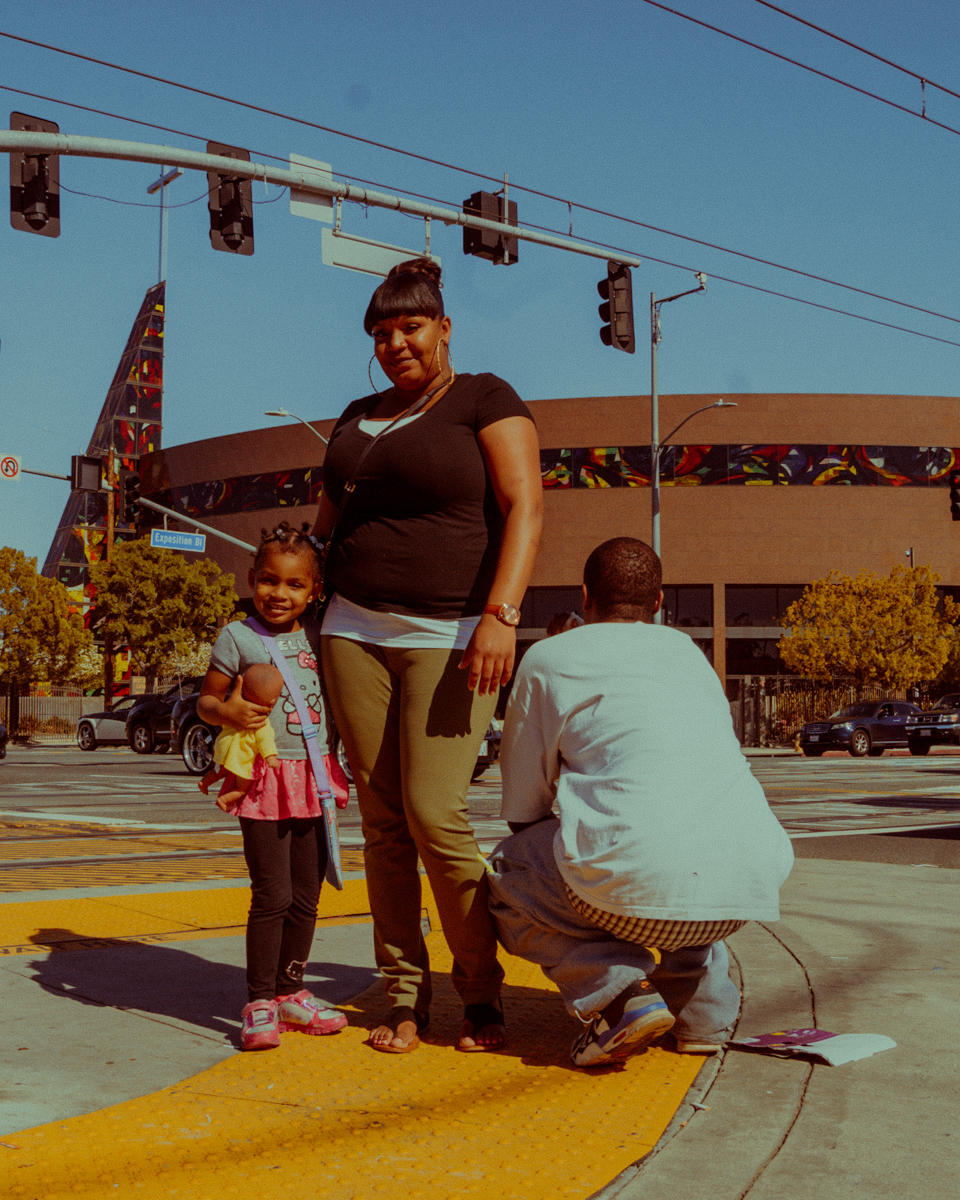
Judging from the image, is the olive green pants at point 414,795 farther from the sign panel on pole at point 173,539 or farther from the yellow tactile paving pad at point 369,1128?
the sign panel on pole at point 173,539

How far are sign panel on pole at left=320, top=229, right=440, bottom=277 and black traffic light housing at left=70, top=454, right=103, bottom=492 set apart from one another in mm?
13214

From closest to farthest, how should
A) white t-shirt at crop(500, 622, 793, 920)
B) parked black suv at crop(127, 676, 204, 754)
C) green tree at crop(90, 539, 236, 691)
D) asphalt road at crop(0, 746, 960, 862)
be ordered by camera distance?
white t-shirt at crop(500, 622, 793, 920) → asphalt road at crop(0, 746, 960, 862) → parked black suv at crop(127, 676, 204, 754) → green tree at crop(90, 539, 236, 691)

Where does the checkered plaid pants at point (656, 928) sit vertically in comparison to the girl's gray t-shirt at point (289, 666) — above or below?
below

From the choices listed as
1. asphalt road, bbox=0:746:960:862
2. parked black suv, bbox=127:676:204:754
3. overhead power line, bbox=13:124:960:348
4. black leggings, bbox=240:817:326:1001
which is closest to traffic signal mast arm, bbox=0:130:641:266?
overhead power line, bbox=13:124:960:348

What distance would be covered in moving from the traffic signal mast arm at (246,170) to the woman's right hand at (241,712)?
29.5ft

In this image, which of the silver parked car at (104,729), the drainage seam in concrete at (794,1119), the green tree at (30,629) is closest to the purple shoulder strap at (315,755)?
the drainage seam in concrete at (794,1119)

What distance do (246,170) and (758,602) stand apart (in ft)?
130

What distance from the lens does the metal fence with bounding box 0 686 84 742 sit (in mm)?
40625

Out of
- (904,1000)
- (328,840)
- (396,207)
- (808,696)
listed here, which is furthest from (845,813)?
(808,696)

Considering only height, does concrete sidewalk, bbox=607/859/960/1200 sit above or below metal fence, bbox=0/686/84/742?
above

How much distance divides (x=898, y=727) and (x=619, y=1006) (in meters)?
31.4

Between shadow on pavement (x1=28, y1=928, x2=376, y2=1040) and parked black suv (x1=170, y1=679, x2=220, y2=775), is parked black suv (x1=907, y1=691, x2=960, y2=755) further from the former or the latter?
shadow on pavement (x1=28, y1=928, x2=376, y2=1040)

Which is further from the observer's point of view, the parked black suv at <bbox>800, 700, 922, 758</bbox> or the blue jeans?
the parked black suv at <bbox>800, 700, 922, 758</bbox>

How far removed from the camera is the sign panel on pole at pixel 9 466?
25.5 meters
